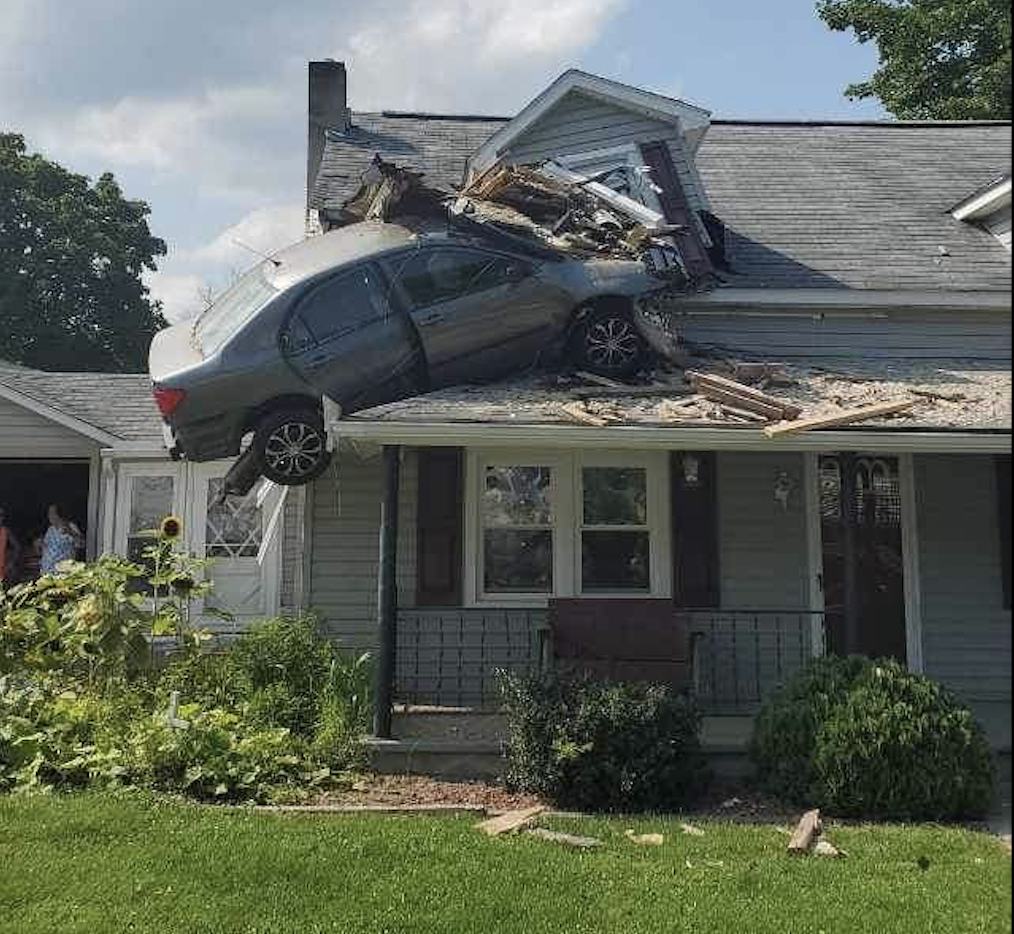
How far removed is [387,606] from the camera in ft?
26.3

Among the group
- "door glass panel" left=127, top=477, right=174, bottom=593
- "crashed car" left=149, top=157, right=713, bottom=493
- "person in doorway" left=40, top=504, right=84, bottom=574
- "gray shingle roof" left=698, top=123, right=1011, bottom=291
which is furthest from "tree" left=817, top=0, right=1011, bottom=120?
"person in doorway" left=40, top=504, right=84, bottom=574

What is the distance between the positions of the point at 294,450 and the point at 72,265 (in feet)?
119

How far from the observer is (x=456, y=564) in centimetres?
984

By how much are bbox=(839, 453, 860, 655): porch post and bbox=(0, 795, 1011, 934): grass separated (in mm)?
2064

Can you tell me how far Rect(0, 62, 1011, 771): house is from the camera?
795 centimetres

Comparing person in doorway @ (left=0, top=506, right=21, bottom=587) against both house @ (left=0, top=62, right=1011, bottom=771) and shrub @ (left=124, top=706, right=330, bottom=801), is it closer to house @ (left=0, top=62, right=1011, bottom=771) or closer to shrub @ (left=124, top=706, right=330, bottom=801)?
house @ (left=0, top=62, right=1011, bottom=771)

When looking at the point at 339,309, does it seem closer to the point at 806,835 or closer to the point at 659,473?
the point at 659,473

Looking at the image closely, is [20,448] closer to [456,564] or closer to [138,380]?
[138,380]

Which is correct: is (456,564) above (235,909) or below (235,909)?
above

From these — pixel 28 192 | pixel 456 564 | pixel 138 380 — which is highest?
pixel 28 192

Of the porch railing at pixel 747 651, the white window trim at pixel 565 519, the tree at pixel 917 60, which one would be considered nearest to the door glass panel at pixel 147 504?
the white window trim at pixel 565 519

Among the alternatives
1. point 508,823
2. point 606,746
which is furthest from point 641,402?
point 508,823

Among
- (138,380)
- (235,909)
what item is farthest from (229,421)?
(138,380)

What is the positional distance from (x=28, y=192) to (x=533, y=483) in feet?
126
